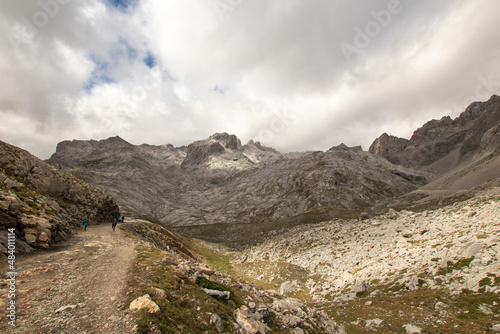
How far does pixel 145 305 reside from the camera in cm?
1112

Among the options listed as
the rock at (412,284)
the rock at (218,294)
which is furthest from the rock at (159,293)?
the rock at (412,284)

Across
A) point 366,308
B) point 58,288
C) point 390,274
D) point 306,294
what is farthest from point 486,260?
point 58,288

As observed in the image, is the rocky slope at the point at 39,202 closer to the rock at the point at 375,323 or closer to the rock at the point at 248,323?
the rock at the point at 248,323

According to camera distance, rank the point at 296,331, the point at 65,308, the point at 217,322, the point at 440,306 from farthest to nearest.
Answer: the point at 440,306
the point at 296,331
the point at 217,322
the point at 65,308

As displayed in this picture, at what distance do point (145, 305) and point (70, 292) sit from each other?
17.8ft

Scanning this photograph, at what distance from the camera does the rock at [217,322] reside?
11.4 m

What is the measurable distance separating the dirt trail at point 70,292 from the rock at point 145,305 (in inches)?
21.1

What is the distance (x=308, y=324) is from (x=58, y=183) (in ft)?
149

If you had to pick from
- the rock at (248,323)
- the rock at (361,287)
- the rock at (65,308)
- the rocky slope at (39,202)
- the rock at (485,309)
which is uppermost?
the rocky slope at (39,202)

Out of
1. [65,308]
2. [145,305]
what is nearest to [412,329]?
[145,305]

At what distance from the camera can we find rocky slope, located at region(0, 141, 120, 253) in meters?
→ 19.8

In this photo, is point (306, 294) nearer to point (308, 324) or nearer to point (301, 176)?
point (308, 324)

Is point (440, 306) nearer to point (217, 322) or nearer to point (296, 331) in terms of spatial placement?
point (296, 331)

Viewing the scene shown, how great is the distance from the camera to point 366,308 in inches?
842
